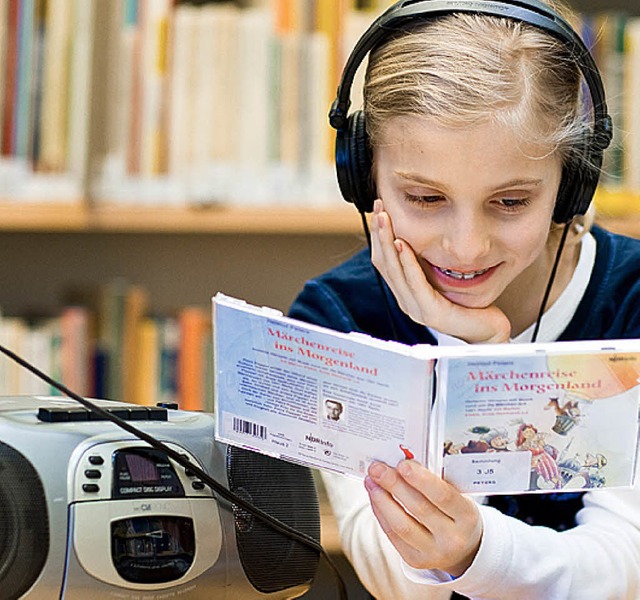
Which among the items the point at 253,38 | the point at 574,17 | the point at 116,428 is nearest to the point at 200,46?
the point at 253,38

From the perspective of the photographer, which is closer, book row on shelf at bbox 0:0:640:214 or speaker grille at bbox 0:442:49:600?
speaker grille at bbox 0:442:49:600

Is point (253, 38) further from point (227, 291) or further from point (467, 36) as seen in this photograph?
point (467, 36)

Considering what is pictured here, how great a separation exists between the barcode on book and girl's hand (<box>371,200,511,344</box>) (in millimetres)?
243

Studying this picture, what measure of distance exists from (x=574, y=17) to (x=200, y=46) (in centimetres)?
68

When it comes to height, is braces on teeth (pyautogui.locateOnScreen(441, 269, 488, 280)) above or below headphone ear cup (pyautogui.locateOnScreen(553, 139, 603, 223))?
below

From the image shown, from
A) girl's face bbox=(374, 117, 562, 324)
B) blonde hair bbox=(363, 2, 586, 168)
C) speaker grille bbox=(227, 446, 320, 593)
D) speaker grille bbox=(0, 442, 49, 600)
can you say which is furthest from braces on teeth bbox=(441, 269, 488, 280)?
speaker grille bbox=(0, 442, 49, 600)

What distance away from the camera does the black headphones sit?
2.58 feet

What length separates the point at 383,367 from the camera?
62 cm

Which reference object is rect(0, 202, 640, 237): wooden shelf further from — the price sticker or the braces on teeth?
the price sticker

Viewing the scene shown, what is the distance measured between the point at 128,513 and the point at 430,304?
1.07 feet

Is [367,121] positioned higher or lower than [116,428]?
higher

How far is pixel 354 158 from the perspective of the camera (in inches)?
33.7

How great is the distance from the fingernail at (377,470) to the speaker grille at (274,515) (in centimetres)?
9

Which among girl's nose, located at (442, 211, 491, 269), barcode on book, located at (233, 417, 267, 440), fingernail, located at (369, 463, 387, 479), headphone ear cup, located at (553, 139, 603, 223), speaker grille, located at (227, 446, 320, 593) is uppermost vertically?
headphone ear cup, located at (553, 139, 603, 223)
